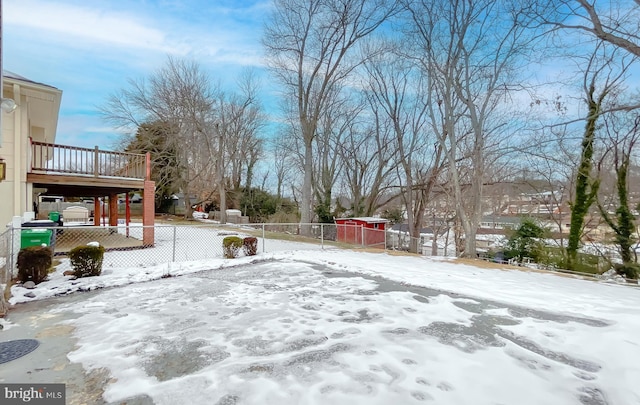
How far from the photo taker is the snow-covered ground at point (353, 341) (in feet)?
7.88

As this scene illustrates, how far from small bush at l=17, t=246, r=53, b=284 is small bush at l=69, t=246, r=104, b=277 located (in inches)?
16.5

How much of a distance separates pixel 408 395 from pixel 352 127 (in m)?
Result: 23.5

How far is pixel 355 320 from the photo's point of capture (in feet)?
12.8

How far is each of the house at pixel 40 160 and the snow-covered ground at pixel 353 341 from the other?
338 cm

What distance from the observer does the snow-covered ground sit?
240 centimetres

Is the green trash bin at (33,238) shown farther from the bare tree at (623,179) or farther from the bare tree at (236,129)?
the bare tree at (623,179)

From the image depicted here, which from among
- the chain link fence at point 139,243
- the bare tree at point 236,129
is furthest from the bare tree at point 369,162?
the bare tree at point 236,129

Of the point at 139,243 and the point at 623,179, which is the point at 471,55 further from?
the point at 139,243

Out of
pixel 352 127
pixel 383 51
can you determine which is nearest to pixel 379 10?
pixel 383 51

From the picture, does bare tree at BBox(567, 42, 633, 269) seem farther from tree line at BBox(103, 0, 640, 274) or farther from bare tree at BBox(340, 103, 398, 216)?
bare tree at BBox(340, 103, 398, 216)

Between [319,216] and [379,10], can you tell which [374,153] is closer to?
[319,216]

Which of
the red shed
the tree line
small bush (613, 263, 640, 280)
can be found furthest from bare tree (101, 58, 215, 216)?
small bush (613, 263, 640, 280)

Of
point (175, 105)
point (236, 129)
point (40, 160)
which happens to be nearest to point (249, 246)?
point (40, 160)

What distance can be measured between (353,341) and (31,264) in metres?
5.74
